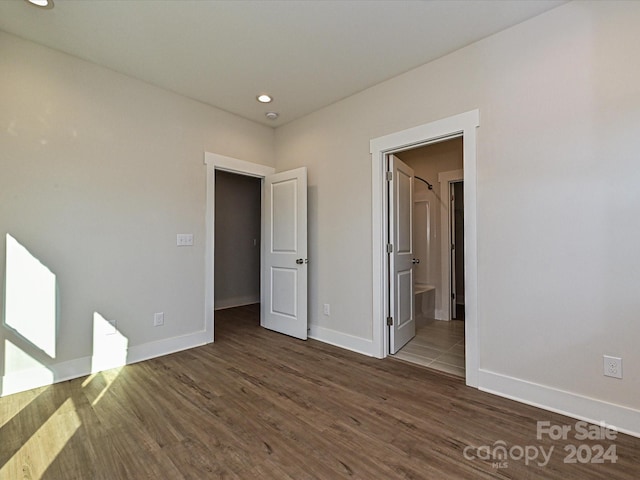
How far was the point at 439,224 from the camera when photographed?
15.2 ft

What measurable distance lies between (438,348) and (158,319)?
2974mm

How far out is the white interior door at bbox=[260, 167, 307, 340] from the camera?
3.55 m

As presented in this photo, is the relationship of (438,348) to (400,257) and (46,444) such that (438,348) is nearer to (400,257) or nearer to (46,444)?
(400,257)

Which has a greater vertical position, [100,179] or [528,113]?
[528,113]

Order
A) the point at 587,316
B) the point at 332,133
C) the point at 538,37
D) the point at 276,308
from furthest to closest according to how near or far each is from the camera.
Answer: the point at 276,308, the point at 332,133, the point at 538,37, the point at 587,316

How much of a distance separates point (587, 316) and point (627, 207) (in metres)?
0.72

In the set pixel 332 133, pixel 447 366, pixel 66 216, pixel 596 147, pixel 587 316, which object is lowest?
pixel 447 366

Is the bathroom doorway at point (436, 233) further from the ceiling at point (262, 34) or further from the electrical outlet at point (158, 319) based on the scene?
the electrical outlet at point (158, 319)

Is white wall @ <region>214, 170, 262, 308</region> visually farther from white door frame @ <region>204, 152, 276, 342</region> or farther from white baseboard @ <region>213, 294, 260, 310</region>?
white door frame @ <region>204, 152, 276, 342</region>

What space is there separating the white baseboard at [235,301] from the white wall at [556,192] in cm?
433

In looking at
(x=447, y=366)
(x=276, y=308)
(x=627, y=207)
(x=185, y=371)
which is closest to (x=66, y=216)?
(x=185, y=371)

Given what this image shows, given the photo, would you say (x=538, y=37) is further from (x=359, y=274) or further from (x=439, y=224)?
(x=439, y=224)

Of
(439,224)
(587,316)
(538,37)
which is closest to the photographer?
(587,316)

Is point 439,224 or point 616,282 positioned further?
point 439,224
